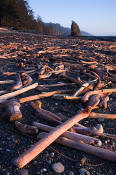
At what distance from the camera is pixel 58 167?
1.56 metres

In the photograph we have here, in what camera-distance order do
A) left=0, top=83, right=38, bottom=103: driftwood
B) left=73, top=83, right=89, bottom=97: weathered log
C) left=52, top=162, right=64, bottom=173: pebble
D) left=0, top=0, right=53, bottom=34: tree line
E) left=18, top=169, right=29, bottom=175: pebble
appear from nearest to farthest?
1. left=18, top=169, right=29, bottom=175: pebble
2. left=52, top=162, right=64, bottom=173: pebble
3. left=0, top=83, right=38, bottom=103: driftwood
4. left=73, top=83, right=89, bottom=97: weathered log
5. left=0, top=0, right=53, bottom=34: tree line

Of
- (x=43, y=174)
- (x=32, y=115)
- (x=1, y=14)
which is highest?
(x=1, y=14)

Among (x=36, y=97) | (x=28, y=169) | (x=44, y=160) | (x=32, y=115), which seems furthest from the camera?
(x=36, y=97)

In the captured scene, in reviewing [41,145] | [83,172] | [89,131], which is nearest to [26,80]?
[89,131]

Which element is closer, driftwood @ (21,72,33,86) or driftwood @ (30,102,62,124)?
driftwood @ (30,102,62,124)

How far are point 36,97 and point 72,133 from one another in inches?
43.5

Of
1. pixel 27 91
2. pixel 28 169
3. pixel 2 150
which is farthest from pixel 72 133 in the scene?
pixel 27 91

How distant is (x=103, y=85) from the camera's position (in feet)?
11.2

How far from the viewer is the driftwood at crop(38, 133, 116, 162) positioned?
159cm

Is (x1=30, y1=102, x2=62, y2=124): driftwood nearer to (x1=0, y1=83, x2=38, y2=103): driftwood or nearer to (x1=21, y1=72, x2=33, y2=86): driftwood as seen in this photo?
(x1=0, y1=83, x2=38, y2=103): driftwood

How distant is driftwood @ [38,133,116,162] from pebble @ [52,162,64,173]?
21 cm

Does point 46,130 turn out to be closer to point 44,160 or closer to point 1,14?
point 44,160

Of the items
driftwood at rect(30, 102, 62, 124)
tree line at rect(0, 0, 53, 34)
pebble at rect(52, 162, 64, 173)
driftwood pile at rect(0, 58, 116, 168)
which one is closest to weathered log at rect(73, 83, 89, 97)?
driftwood pile at rect(0, 58, 116, 168)

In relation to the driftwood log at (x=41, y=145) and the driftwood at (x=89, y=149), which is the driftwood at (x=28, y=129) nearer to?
the driftwood at (x=89, y=149)
